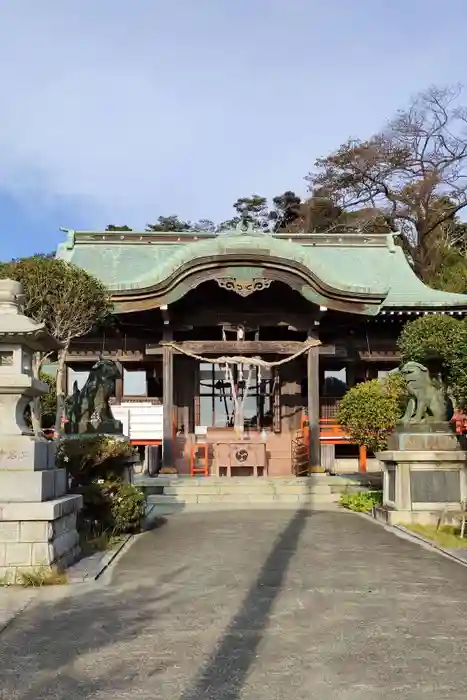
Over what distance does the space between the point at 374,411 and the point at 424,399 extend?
8.21ft

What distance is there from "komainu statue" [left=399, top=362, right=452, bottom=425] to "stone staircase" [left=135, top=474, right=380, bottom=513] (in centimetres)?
415

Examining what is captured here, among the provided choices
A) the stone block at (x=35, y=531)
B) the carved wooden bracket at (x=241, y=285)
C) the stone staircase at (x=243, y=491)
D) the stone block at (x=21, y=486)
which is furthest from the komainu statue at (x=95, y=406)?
the carved wooden bracket at (x=241, y=285)

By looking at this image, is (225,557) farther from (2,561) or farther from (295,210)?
(295,210)

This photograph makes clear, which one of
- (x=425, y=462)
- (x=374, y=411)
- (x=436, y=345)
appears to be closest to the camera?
(x=425, y=462)

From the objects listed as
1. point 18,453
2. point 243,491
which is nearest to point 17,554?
point 18,453

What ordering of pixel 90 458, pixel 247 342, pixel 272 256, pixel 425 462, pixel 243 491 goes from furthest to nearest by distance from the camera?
pixel 247 342 < pixel 272 256 < pixel 243 491 < pixel 425 462 < pixel 90 458

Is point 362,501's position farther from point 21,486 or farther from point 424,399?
point 21,486

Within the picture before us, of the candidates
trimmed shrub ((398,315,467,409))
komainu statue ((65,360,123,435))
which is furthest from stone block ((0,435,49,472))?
trimmed shrub ((398,315,467,409))

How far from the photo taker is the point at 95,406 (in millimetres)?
13438

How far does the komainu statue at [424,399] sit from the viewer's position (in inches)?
494

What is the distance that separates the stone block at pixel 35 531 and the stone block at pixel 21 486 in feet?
0.84

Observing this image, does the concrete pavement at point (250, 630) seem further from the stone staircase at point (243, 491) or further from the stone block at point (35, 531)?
the stone staircase at point (243, 491)

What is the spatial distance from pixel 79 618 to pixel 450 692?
3.12m

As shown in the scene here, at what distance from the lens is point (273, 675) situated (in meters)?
4.65
